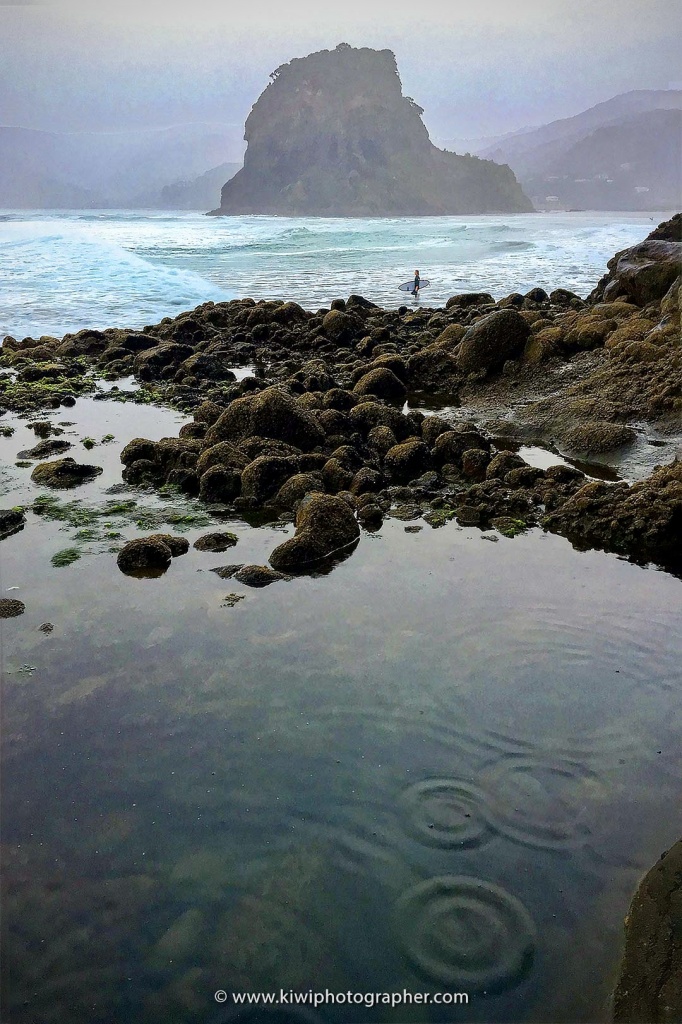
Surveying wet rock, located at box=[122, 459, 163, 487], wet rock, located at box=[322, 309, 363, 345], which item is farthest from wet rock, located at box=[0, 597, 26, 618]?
wet rock, located at box=[322, 309, 363, 345]

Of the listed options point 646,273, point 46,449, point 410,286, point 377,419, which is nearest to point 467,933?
point 377,419

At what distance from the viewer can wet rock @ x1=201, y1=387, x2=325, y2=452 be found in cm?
968

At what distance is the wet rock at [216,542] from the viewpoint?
7254 millimetres

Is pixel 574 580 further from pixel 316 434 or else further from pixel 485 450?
pixel 316 434

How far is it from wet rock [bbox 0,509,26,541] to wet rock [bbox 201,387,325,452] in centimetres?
254

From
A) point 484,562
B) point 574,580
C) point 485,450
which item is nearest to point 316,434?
point 485,450

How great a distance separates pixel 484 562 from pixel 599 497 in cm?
167

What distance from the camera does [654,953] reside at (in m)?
3.34

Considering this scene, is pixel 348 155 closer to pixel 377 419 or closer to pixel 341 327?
pixel 341 327

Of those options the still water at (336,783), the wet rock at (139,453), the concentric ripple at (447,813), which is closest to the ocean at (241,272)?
the wet rock at (139,453)

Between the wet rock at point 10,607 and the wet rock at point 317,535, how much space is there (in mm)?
2064

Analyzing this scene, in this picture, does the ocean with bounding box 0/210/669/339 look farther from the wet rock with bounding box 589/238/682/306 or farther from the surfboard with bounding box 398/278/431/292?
the wet rock with bounding box 589/238/682/306

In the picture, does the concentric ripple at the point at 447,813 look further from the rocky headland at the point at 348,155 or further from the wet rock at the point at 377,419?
the rocky headland at the point at 348,155

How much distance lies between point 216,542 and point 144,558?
72 cm
